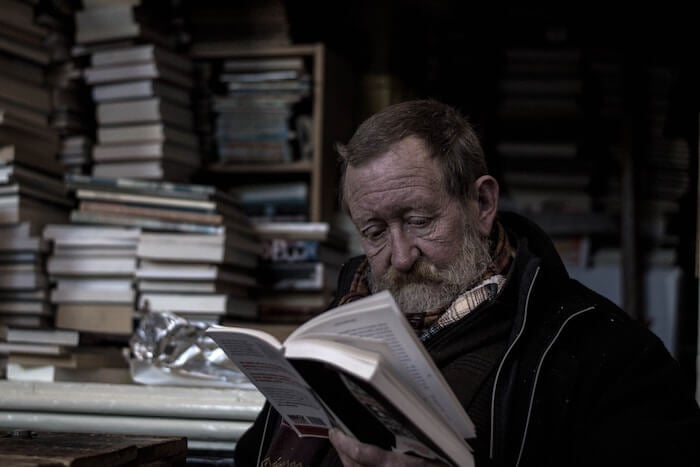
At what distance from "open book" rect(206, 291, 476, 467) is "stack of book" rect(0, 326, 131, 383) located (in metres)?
1.04

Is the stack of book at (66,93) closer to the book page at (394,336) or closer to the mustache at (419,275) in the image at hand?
the mustache at (419,275)

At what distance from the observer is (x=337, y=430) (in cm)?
153

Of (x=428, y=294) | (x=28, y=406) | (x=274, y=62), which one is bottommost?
(x=28, y=406)

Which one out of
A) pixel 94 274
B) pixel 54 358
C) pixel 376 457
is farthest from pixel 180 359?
pixel 376 457

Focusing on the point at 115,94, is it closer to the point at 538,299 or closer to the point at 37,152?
the point at 37,152

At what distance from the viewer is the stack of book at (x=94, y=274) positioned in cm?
292

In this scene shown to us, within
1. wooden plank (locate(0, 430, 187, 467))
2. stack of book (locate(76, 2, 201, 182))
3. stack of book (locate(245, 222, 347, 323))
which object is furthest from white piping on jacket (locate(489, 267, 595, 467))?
stack of book (locate(76, 2, 201, 182))

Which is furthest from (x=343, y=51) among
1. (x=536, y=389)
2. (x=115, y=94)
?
(x=536, y=389)

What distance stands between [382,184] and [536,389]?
1.71 ft

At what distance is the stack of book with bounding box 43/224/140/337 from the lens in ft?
9.57

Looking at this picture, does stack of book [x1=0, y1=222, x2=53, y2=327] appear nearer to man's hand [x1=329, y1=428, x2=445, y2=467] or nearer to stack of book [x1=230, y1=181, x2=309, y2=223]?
stack of book [x1=230, y1=181, x2=309, y2=223]

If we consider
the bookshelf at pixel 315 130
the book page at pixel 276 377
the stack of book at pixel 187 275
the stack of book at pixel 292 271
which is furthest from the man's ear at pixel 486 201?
the bookshelf at pixel 315 130

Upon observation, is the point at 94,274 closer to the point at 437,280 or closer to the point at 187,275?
the point at 187,275

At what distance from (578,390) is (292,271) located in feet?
5.39
